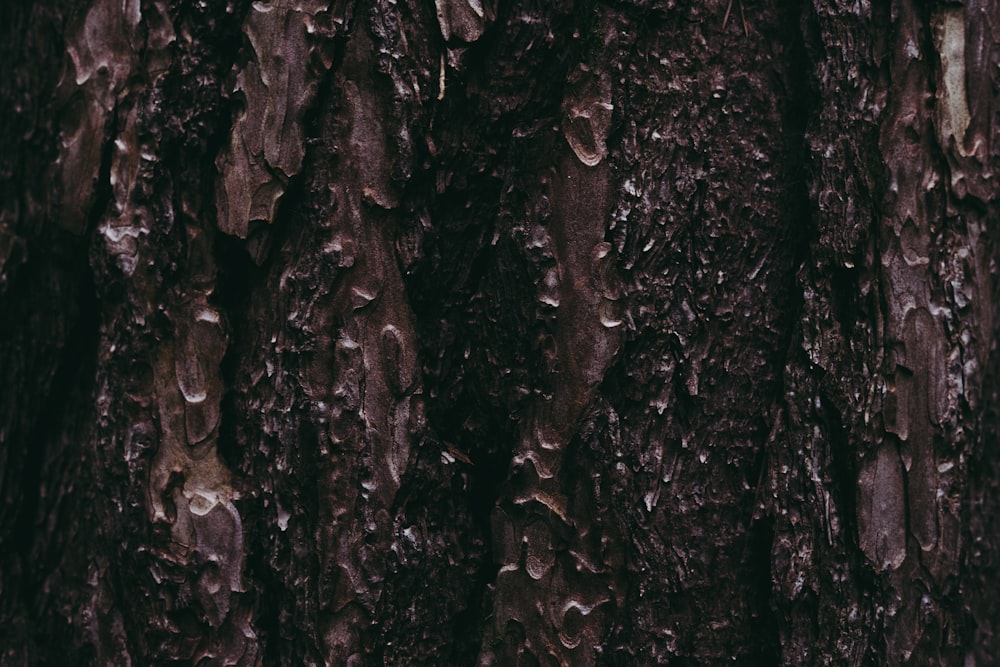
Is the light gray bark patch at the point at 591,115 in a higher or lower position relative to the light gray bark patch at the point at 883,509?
higher

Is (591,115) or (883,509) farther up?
(591,115)

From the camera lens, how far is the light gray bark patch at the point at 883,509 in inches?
33.9

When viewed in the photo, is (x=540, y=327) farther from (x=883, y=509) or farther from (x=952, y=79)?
(x=952, y=79)

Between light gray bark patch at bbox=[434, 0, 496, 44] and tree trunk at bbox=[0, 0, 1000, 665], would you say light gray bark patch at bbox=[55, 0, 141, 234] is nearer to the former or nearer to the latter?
tree trunk at bbox=[0, 0, 1000, 665]

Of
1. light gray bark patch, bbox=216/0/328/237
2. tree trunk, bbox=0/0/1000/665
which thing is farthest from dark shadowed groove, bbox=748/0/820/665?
light gray bark patch, bbox=216/0/328/237

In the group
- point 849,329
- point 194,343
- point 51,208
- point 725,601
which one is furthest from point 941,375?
point 51,208

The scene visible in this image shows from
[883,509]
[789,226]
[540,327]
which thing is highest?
[789,226]

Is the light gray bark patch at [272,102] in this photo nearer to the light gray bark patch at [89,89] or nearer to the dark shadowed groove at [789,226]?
the light gray bark patch at [89,89]

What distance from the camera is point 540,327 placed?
0.87 metres

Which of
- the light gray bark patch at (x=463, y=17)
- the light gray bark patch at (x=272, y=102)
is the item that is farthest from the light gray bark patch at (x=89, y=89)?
the light gray bark patch at (x=463, y=17)

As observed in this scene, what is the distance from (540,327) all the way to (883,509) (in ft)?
1.40

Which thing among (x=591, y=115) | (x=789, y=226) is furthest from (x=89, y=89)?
(x=789, y=226)

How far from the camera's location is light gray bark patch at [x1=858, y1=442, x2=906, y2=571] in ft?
2.83

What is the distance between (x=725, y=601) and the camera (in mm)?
900
